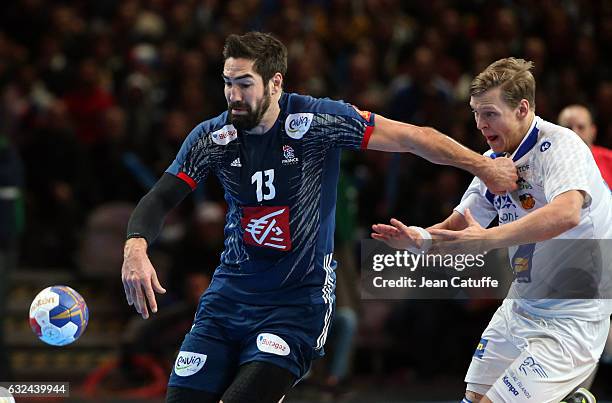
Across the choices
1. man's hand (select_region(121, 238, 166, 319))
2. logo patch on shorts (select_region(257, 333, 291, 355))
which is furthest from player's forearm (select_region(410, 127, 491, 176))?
man's hand (select_region(121, 238, 166, 319))

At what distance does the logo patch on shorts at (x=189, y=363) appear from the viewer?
194 inches

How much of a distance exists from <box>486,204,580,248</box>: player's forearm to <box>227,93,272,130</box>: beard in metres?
1.37

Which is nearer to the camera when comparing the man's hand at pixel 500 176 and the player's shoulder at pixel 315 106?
the man's hand at pixel 500 176

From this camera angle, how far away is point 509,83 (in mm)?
5016

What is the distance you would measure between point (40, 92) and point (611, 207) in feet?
29.0

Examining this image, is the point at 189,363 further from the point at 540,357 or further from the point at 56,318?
the point at 540,357

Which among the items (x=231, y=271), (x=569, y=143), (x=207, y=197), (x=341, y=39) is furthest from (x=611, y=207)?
(x=341, y=39)

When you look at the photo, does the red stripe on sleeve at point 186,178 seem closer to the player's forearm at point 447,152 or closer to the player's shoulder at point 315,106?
the player's shoulder at point 315,106

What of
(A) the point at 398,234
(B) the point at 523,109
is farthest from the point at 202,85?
(A) the point at 398,234

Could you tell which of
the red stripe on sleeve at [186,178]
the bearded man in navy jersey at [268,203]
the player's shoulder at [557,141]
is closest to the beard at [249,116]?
the bearded man in navy jersey at [268,203]

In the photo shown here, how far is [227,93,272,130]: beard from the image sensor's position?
503 cm

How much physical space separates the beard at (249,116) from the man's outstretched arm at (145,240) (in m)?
0.48

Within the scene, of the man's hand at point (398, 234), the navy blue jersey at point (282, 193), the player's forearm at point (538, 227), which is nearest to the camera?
the player's forearm at point (538, 227)

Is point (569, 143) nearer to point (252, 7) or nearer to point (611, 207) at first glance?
point (611, 207)
